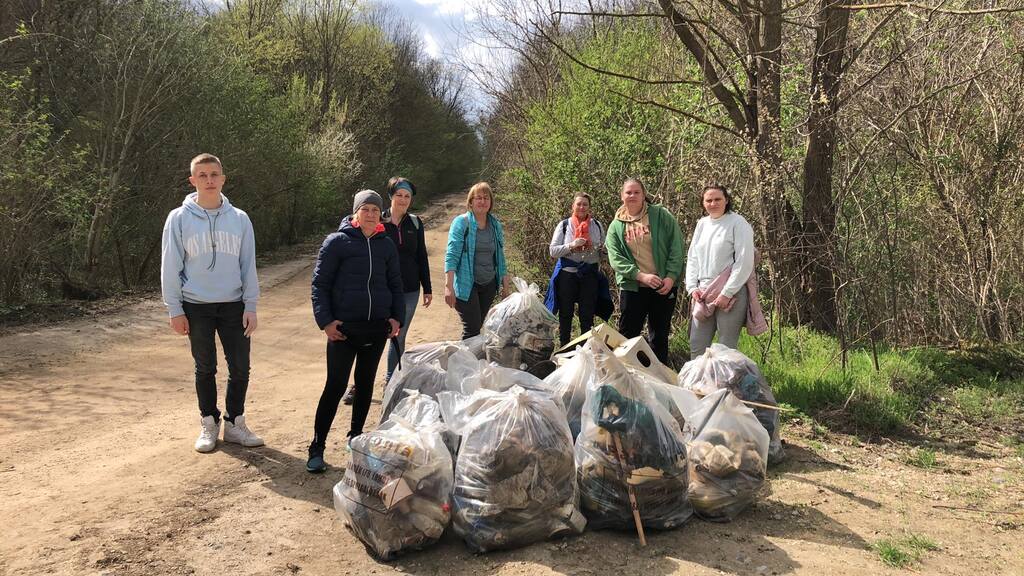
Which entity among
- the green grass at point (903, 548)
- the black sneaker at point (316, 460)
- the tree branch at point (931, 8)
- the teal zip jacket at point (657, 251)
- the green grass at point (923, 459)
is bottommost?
the green grass at point (923, 459)

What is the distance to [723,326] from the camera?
484 centimetres

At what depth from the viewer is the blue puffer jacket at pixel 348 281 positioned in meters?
3.88

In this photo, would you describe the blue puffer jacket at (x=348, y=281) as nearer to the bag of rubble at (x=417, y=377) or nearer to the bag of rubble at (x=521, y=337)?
the bag of rubble at (x=417, y=377)

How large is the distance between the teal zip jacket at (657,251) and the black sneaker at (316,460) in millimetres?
2550

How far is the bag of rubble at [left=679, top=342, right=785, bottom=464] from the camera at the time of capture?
412 cm

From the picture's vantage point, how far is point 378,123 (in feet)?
98.3

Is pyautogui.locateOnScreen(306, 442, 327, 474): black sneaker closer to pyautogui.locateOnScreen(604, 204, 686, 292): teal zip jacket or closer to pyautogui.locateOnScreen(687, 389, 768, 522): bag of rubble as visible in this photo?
pyautogui.locateOnScreen(687, 389, 768, 522): bag of rubble

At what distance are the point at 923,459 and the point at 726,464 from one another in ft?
5.91

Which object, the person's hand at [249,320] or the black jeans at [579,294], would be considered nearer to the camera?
the person's hand at [249,320]

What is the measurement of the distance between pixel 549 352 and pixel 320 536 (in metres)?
2.50

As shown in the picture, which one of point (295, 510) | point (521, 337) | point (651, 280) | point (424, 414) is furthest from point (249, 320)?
point (651, 280)

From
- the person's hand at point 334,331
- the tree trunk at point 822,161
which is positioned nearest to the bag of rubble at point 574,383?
the person's hand at point 334,331

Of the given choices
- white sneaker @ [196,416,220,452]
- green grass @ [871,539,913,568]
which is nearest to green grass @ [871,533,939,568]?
green grass @ [871,539,913,568]

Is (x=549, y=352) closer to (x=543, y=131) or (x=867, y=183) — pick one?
(x=867, y=183)
